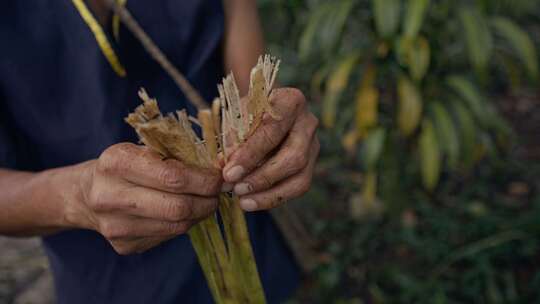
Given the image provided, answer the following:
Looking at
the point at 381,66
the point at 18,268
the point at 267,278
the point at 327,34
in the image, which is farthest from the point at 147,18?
the point at 18,268

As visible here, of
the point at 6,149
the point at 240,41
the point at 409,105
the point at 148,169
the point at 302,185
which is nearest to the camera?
the point at 148,169

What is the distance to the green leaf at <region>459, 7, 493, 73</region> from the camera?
→ 5.26 ft

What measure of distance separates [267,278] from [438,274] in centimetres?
90

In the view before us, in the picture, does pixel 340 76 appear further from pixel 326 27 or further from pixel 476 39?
pixel 476 39

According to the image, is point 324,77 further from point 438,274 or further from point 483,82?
point 438,274

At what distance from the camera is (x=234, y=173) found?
0.56m

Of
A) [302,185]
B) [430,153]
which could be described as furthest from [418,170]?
[302,185]

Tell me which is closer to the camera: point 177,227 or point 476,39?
point 177,227

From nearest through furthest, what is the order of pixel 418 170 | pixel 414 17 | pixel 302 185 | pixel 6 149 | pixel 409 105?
pixel 302 185, pixel 6 149, pixel 414 17, pixel 409 105, pixel 418 170

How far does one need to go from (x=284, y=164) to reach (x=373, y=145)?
110 centimetres

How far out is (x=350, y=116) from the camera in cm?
196

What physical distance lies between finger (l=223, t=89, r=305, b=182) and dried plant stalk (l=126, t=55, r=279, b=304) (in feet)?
0.05

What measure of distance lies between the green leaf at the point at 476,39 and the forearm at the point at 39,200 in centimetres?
131

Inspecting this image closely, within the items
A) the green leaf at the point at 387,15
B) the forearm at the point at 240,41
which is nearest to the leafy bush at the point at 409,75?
the green leaf at the point at 387,15
